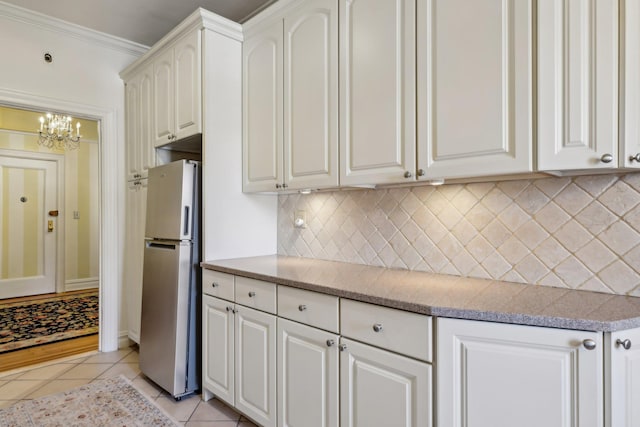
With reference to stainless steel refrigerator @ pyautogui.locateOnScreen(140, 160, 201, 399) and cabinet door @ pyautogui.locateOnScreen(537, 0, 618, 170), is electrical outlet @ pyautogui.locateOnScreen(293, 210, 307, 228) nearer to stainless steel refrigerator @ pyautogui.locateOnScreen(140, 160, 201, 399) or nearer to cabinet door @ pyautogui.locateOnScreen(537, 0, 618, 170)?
stainless steel refrigerator @ pyautogui.locateOnScreen(140, 160, 201, 399)

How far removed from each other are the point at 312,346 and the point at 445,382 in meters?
0.63

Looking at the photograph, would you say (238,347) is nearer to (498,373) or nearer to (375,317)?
(375,317)

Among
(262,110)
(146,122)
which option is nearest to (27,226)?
(146,122)

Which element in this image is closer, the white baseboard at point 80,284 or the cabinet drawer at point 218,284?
the cabinet drawer at point 218,284

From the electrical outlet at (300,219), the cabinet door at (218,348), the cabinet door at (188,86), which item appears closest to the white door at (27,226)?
the cabinet door at (188,86)

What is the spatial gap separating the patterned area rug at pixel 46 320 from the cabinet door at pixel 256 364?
8.42 ft

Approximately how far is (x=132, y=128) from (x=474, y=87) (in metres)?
2.92

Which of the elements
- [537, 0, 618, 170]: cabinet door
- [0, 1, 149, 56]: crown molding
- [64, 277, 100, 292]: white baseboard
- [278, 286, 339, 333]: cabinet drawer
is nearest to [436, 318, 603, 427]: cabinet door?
[278, 286, 339, 333]: cabinet drawer

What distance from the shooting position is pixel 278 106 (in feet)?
7.73

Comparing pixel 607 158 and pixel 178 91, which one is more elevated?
pixel 178 91

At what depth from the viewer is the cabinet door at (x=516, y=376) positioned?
1108mm

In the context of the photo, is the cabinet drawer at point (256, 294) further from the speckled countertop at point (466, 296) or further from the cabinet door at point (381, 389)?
the cabinet door at point (381, 389)

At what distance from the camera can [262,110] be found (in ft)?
8.07

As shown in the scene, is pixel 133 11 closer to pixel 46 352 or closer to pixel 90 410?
pixel 90 410
